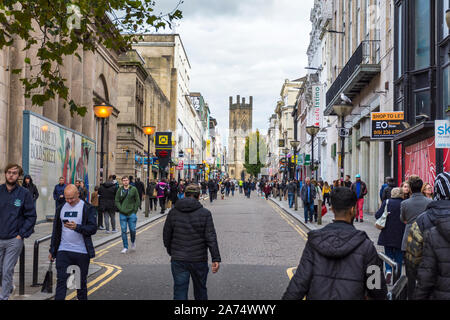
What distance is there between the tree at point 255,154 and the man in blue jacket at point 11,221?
132618 mm

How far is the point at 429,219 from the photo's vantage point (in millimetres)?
4680

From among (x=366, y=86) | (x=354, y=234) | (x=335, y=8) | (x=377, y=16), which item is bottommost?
(x=354, y=234)

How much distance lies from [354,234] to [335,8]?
39.6 m

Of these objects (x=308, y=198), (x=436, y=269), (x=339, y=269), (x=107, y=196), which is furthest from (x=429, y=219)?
(x=308, y=198)

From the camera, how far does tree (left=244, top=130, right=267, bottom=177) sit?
141125 millimetres

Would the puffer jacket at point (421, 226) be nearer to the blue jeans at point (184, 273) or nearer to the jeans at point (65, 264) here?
the blue jeans at point (184, 273)

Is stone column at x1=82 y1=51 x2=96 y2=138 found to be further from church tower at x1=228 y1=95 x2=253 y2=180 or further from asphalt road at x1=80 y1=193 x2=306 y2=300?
church tower at x1=228 y1=95 x2=253 y2=180

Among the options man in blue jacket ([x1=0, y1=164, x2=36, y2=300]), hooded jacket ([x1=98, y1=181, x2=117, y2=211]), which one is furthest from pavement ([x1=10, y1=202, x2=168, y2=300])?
hooded jacket ([x1=98, y1=181, x2=117, y2=211])

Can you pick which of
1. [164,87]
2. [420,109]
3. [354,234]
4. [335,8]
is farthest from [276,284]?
[164,87]

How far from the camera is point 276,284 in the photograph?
9609mm

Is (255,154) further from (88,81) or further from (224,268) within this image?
(224,268)

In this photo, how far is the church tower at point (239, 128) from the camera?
191 metres

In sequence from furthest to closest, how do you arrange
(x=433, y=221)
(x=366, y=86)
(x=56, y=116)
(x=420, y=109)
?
(x=366, y=86), (x=56, y=116), (x=420, y=109), (x=433, y=221)
